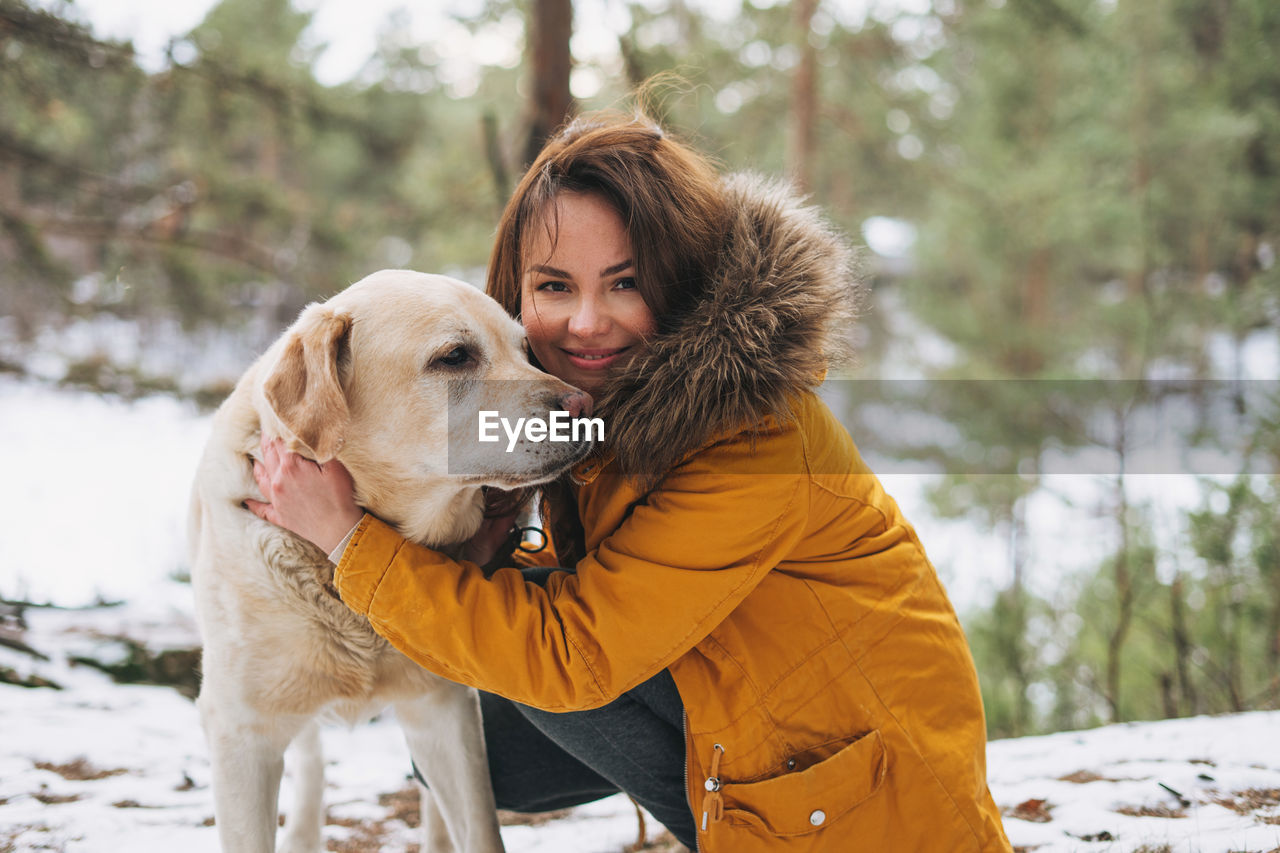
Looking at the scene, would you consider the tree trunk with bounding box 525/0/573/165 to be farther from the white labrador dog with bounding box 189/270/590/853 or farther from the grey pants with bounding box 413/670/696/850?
the grey pants with bounding box 413/670/696/850

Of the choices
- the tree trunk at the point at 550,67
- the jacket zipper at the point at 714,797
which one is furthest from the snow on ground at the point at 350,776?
the tree trunk at the point at 550,67

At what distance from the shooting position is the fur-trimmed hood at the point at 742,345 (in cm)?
165

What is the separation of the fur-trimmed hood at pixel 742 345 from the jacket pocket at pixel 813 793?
25.5 inches

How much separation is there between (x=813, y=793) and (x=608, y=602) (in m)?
0.54

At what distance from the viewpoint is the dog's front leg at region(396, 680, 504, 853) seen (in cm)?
201

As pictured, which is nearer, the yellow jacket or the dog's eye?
the yellow jacket

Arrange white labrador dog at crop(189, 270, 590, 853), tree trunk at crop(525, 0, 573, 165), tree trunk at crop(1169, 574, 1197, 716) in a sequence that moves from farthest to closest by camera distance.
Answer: tree trunk at crop(525, 0, 573, 165) → tree trunk at crop(1169, 574, 1197, 716) → white labrador dog at crop(189, 270, 590, 853)

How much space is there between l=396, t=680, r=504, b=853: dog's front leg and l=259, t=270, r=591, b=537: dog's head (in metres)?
0.49

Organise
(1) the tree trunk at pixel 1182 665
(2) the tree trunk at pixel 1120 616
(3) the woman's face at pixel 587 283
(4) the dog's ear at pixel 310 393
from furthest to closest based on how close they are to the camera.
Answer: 1. (2) the tree trunk at pixel 1120 616
2. (1) the tree trunk at pixel 1182 665
3. (3) the woman's face at pixel 587 283
4. (4) the dog's ear at pixel 310 393

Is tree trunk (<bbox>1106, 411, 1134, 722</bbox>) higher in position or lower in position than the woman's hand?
lower

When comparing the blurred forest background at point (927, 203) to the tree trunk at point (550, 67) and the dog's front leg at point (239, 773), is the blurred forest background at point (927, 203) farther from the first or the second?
the dog's front leg at point (239, 773)

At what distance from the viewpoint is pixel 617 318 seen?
1.93 metres

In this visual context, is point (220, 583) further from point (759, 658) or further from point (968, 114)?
point (968, 114)

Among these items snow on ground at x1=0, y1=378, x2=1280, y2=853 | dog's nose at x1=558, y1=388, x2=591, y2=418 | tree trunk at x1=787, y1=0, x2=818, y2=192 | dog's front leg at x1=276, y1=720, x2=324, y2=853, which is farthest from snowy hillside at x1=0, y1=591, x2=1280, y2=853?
tree trunk at x1=787, y1=0, x2=818, y2=192
